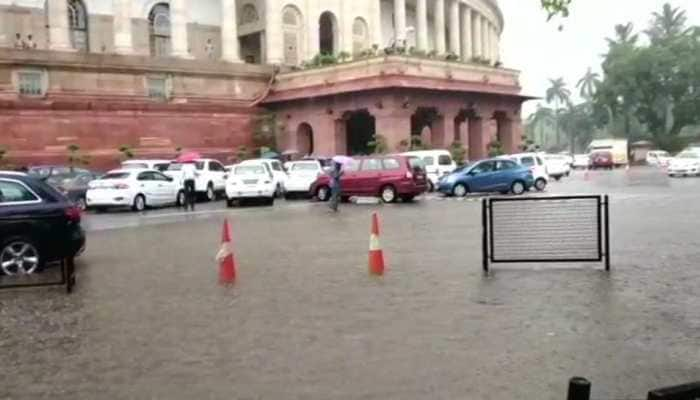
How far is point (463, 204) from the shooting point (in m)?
26.5

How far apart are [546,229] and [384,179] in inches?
697

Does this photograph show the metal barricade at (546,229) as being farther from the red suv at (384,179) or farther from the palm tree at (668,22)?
the palm tree at (668,22)

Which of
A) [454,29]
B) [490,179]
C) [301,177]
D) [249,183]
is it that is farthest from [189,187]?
[454,29]

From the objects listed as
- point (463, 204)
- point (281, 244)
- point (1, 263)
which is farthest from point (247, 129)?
point (1, 263)

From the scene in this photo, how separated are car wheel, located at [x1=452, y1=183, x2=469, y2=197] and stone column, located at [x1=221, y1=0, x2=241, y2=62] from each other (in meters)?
24.7

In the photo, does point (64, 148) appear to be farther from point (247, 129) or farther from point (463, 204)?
point (463, 204)

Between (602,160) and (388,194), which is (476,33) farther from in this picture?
(388,194)

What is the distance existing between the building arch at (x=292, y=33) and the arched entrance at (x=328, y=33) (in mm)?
3013

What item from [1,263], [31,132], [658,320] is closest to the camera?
[658,320]

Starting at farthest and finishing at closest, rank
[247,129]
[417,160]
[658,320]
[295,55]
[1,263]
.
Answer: [295,55]
[247,129]
[417,160]
[1,263]
[658,320]

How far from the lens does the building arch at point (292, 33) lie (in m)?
54.7

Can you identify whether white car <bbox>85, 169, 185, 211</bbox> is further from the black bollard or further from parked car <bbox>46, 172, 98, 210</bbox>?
the black bollard

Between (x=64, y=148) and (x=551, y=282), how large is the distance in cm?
3511

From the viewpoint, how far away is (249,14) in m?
57.7
